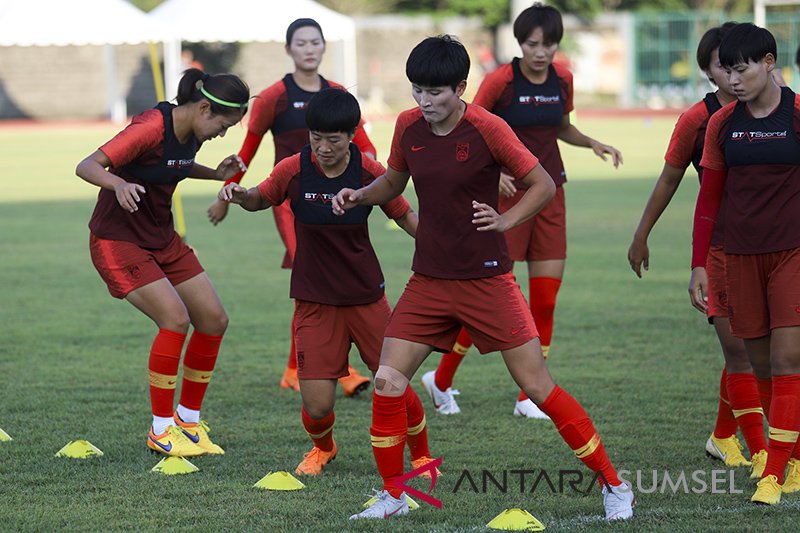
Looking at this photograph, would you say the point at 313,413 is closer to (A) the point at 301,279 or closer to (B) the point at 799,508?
(A) the point at 301,279

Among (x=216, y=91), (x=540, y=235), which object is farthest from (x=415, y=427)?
(x=540, y=235)

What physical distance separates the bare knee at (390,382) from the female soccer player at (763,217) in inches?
56.6

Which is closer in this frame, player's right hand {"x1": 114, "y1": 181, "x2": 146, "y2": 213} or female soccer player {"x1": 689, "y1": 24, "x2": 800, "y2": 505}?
female soccer player {"x1": 689, "y1": 24, "x2": 800, "y2": 505}

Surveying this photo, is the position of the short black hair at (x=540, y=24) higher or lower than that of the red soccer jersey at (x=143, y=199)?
higher

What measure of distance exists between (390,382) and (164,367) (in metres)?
1.77

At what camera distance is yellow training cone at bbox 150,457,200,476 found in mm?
6031

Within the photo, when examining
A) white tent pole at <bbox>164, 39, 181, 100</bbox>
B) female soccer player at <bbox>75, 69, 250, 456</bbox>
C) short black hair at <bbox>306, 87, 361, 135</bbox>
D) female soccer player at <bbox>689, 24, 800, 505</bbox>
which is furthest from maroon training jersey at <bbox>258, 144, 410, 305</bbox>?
white tent pole at <bbox>164, 39, 181, 100</bbox>

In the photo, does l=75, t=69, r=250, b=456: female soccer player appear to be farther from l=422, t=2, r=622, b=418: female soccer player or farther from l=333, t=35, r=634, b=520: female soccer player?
l=422, t=2, r=622, b=418: female soccer player

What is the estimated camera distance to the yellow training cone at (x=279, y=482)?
18.7 ft

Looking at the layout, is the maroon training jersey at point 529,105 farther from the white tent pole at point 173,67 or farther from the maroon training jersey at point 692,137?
the white tent pole at point 173,67

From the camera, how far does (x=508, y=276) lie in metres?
5.29

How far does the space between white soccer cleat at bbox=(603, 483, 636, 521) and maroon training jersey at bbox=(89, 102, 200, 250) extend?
281cm

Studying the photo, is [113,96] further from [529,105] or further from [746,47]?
[746,47]

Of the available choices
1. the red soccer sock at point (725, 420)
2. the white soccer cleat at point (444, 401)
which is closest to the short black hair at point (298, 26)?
the white soccer cleat at point (444, 401)
